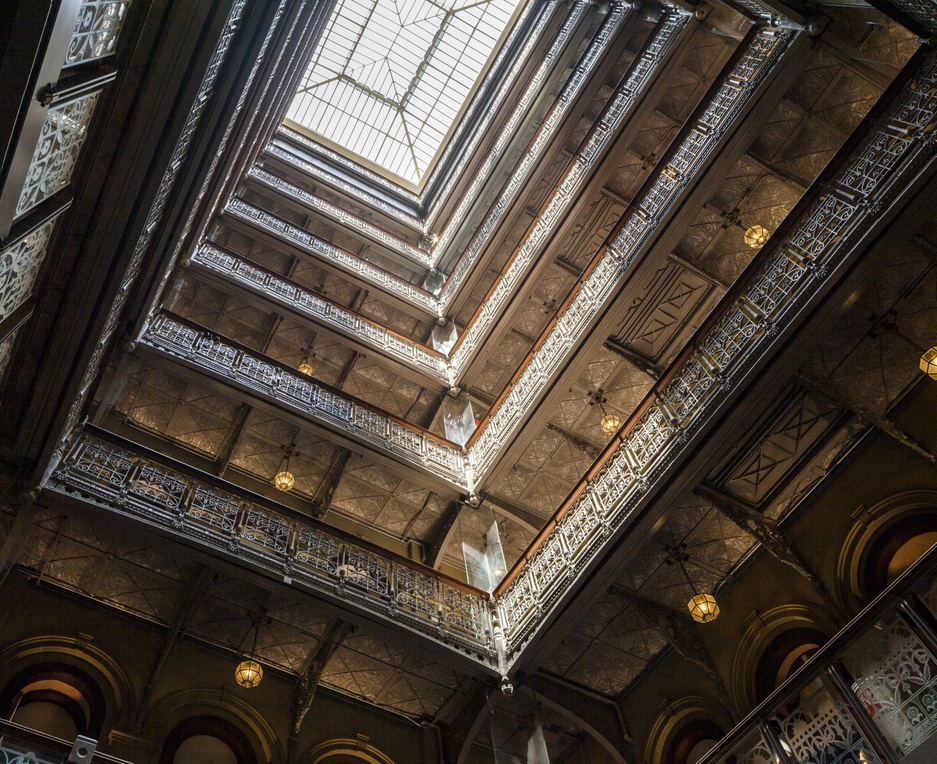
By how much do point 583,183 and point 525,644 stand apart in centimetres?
748

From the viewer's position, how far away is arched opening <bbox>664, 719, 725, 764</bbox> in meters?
9.19

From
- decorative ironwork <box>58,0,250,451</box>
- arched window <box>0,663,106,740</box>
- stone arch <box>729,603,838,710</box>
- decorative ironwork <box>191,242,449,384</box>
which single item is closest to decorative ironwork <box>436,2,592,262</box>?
decorative ironwork <box>191,242,449,384</box>

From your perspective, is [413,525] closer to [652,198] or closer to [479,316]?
[479,316]

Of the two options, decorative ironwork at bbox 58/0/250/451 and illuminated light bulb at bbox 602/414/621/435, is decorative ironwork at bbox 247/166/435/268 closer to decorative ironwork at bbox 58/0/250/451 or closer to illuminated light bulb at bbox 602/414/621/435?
illuminated light bulb at bbox 602/414/621/435

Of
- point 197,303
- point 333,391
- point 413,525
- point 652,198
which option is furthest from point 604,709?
point 197,303

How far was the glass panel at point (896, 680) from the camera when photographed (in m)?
4.95

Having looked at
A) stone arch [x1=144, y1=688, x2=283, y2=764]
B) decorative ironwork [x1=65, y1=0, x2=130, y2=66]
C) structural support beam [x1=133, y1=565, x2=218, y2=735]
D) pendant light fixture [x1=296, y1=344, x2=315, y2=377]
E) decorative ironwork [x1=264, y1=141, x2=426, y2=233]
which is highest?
decorative ironwork [x1=65, y1=0, x2=130, y2=66]

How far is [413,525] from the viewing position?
12266 mm

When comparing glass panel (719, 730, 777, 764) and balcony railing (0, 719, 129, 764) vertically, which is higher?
glass panel (719, 730, 777, 764)

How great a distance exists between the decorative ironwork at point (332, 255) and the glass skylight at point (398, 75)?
261 inches

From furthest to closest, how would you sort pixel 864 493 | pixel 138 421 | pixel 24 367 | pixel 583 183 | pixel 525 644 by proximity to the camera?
pixel 583 183, pixel 138 421, pixel 864 493, pixel 525 644, pixel 24 367

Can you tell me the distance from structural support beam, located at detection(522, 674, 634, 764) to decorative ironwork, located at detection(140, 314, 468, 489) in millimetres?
3328

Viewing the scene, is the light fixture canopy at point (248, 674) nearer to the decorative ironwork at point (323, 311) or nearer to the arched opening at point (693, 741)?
the arched opening at point (693, 741)

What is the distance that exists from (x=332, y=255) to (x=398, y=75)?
8862 mm
